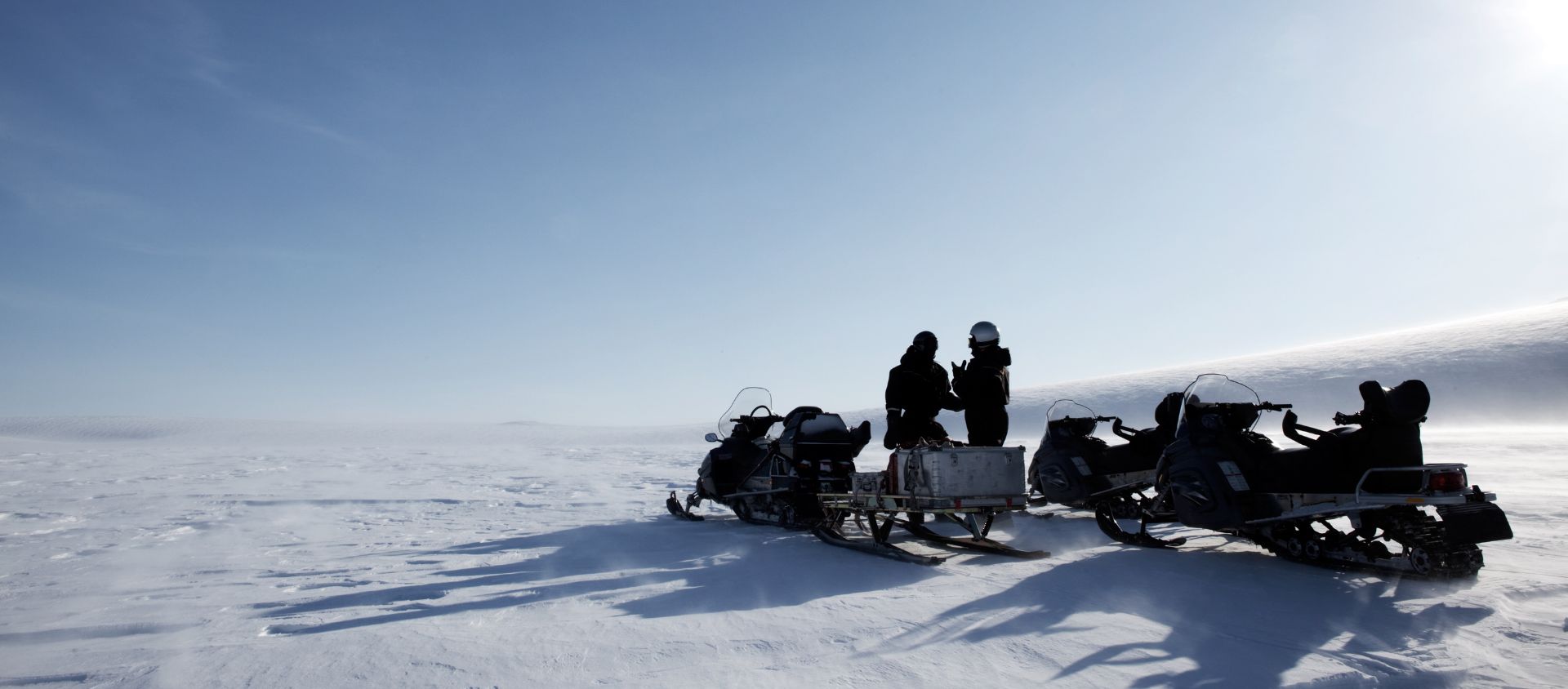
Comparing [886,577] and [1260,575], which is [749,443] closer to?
[886,577]

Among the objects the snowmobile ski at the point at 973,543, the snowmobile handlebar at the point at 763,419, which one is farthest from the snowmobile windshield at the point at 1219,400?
the snowmobile handlebar at the point at 763,419

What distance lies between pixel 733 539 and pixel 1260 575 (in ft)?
16.0

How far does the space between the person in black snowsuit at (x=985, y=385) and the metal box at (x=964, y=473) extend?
4.04ft

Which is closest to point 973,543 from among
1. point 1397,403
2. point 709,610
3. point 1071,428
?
point 1071,428

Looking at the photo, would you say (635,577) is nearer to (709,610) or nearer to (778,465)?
(709,610)

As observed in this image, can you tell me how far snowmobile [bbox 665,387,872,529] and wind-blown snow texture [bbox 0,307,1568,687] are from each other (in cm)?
42

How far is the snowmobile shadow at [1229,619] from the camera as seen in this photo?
383cm

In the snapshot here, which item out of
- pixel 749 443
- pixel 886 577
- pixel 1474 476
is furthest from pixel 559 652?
pixel 1474 476

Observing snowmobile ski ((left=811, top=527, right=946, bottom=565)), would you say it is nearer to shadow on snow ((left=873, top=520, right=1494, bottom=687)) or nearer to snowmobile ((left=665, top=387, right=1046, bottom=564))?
snowmobile ((left=665, top=387, right=1046, bottom=564))

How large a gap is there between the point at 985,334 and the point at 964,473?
2.10 metres

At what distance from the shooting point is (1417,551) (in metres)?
5.51

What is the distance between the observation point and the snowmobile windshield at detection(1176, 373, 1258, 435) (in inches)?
270

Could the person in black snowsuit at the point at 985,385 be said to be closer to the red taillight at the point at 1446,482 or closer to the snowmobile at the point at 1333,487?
the snowmobile at the point at 1333,487

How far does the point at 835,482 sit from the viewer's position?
29.8ft
